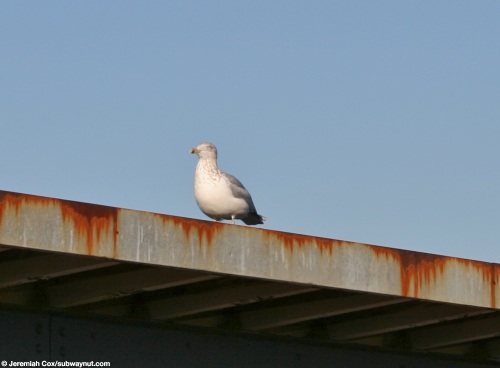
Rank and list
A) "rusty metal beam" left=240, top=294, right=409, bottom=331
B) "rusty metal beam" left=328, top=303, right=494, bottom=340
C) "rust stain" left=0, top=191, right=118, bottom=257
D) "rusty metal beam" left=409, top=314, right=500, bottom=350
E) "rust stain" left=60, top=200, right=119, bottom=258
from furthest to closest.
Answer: "rusty metal beam" left=409, top=314, right=500, bottom=350 < "rusty metal beam" left=328, top=303, right=494, bottom=340 < "rusty metal beam" left=240, top=294, right=409, bottom=331 < "rust stain" left=60, top=200, right=119, bottom=258 < "rust stain" left=0, top=191, right=118, bottom=257

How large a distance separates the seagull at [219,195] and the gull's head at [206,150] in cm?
15

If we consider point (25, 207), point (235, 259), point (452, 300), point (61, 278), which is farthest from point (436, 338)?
point (25, 207)

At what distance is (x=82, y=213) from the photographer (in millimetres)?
8148

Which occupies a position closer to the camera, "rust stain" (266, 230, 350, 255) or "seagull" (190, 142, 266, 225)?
"rust stain" (266, 230, 350, 255)

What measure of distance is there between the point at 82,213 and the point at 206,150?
6.18 metres

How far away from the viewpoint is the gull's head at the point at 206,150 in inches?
560

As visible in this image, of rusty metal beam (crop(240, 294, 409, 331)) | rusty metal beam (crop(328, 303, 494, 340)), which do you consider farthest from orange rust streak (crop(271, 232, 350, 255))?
rusty metal beam (crop(328, 303, 494, 340))

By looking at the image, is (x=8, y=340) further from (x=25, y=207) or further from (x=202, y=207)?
(x=202, y=207)

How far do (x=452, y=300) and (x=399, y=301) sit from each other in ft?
1.30

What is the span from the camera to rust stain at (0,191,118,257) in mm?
7879

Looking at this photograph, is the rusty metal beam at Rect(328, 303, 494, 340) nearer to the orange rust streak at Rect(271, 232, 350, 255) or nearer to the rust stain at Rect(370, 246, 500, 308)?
the rust stain at Rect(370, 246, 500, 308)

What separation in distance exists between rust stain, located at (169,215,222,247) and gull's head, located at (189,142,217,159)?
5.54 metres

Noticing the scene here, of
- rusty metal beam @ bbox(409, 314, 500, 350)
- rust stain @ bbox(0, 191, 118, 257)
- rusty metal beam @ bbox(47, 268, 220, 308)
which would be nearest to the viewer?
rust stain @ bbox(0, 191, 118, 257)

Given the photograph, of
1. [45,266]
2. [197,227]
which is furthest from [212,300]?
[45,266]
